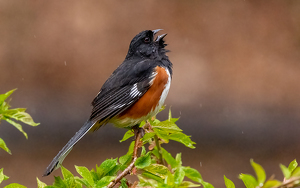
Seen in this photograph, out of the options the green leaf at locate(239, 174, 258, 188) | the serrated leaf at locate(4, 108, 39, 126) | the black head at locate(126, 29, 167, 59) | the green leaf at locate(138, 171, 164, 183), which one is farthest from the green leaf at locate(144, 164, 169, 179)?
the black head at locate(126, 29, 167, 59)

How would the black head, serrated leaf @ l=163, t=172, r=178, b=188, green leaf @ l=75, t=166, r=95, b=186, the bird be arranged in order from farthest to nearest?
1. the black head
2. the bird
3. green leaf @ l=75, t=166, r=95, b=186
4. serrated leaf @ l=163, t=172, r=178, b=188

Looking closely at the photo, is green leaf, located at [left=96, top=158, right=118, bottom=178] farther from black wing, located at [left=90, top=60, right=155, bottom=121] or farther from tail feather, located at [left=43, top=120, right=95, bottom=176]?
black wing, located at [left=90, top=60, right=155, bottom=121]

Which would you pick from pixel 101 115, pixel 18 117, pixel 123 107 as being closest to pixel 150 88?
pixel 123 107

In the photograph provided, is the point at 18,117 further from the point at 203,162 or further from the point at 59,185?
the point at 203,162

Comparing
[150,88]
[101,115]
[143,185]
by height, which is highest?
[150,88]

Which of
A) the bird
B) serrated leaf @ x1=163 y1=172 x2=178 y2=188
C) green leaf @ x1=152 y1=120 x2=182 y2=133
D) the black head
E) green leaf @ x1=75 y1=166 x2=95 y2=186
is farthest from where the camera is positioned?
the black head

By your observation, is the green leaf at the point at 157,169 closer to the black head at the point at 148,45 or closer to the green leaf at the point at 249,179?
the green leaf at the point at 249,179

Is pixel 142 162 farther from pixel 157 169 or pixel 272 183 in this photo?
pixel 272 183

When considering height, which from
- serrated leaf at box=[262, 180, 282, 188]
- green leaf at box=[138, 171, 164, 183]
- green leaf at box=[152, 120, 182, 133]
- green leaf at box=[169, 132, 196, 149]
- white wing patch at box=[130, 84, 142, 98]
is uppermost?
white wing patch at box=[130, 84, 142, 98]

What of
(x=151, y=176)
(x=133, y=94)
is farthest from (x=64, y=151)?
(x=133, y=94)

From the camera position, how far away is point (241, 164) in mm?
4234

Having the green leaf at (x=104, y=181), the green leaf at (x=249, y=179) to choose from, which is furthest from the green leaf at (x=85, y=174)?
the green leaf at (x=249, y=179)

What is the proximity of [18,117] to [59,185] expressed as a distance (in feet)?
1.26

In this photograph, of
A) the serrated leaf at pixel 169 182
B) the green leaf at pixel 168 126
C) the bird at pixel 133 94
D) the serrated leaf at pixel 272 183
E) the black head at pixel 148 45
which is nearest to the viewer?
the serrated leaf at pixel 272 183
